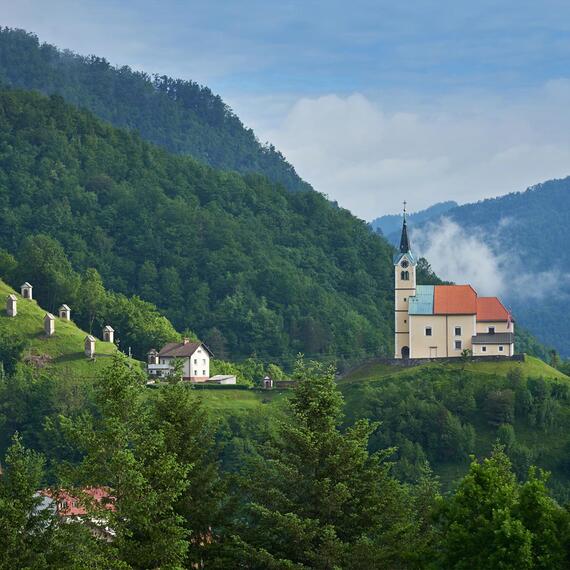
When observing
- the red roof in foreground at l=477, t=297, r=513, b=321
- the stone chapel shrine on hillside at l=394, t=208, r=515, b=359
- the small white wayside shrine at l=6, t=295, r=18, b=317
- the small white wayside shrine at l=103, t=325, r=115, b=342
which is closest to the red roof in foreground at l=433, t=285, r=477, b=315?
the stone chapel shrine on hillside at l=394, t=208, r=515, b=359

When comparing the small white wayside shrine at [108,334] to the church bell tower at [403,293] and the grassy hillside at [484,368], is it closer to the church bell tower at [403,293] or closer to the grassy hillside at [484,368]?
the grassy hillside at [484,368]

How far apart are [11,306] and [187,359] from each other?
16.9 metres

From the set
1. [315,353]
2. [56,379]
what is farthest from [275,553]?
[315,353]

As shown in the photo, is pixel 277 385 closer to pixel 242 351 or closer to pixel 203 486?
pixel 242 351

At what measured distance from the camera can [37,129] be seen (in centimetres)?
19150

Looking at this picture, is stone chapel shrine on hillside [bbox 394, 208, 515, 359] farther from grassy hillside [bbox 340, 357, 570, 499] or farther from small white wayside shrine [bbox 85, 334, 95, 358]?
small white wayside shrine [bbox 85, 334, 95, 358]

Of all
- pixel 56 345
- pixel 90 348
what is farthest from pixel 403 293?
pixel 56 345

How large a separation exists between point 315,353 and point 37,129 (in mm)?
53134

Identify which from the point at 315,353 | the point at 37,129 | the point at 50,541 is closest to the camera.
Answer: the point at 50,541

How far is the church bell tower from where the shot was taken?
354ft

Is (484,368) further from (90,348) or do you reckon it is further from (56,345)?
(56,345)

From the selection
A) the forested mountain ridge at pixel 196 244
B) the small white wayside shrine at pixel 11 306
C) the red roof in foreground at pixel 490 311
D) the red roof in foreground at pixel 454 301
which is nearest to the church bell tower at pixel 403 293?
the red roof in foreground at pixel 454 301

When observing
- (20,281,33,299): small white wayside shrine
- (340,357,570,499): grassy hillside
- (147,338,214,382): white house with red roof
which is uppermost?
(20,281,33,299): small white wayside shrine

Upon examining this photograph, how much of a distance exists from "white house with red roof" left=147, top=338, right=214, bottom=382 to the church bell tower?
65.2 ft
